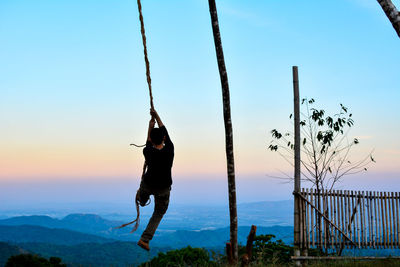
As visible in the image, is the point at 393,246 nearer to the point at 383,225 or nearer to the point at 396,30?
the point at 383,225

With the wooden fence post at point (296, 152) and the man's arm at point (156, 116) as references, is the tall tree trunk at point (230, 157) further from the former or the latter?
the wooden fence post at point (296, 152)

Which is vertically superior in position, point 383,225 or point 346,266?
point 383,225

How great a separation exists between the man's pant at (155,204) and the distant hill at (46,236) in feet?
276

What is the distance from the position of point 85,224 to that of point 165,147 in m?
153

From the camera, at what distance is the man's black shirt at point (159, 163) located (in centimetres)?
439

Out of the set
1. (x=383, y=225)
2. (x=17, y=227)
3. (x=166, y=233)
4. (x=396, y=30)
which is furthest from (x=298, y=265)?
(x=166, y=233)

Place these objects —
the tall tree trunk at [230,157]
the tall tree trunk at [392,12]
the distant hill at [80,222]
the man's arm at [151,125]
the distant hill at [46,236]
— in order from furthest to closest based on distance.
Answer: the distant hill at [80,222] < the distant hill at [46,236] < the tall tree trunk at [230,157] < the tall tree trunk at [392,12] < the man's arm at [151,125]

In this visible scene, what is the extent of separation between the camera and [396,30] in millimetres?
5309

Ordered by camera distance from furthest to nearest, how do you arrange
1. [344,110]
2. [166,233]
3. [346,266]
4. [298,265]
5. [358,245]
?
[166,233] → [344,110] → [358,245] → [298,265] → [346,266]

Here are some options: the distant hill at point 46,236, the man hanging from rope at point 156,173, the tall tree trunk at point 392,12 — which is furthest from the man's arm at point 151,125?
the distant hill at point 46,236

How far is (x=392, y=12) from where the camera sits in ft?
17.5

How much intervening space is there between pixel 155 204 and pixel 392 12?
3.94 metres

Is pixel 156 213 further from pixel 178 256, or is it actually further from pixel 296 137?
pixel 178 256

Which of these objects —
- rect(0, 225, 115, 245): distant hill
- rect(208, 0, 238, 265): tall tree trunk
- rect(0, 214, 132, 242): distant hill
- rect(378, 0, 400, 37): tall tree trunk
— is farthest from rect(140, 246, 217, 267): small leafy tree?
rect(0, 214, 132, 242): distant hill
